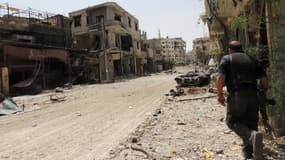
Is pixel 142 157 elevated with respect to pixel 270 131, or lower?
lower

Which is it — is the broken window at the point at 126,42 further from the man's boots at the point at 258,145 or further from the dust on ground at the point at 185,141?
the man's boots at the point at 258,145

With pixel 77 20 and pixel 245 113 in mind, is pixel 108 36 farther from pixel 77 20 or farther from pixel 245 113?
pixel 245 113

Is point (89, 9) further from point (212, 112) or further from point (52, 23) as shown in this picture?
point (212, 112)

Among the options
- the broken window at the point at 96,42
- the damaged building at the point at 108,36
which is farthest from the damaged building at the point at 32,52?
the broken window at the point at 96,42

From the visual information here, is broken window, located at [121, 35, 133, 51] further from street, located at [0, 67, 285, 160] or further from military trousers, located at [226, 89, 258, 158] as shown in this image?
military trousers, located at [226, 89, 258, 158]

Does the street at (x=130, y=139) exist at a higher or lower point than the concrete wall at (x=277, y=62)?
lower

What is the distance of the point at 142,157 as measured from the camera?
420 centimetres

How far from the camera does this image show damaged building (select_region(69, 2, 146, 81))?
33.6 m

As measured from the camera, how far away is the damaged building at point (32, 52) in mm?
19517

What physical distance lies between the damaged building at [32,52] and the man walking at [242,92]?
18.3 meters

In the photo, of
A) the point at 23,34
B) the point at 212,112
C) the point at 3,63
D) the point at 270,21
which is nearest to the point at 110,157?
the point at 270,21

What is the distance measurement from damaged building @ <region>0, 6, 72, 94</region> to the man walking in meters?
18.3

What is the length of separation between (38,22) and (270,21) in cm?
2632

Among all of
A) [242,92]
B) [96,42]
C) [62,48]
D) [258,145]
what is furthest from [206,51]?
[258,145]
